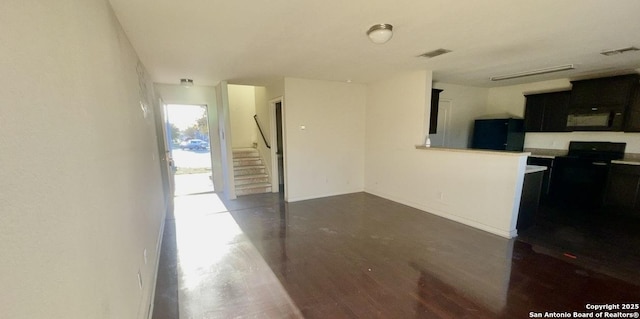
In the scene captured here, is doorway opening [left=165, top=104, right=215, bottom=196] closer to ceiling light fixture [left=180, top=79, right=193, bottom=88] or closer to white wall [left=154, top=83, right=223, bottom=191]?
white wall [left=154, top=83, right=223, bottom=191]

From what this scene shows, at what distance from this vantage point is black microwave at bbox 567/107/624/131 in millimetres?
4125

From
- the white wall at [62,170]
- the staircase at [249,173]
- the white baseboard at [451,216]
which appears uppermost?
the white wall at [62,170]

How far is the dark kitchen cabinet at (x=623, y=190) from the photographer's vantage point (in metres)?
3.87

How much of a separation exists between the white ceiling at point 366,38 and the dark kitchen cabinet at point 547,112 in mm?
747

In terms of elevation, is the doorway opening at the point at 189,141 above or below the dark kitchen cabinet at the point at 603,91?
below

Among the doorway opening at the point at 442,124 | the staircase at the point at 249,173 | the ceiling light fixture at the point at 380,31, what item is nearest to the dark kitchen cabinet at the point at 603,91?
the doorway opening at the point at 442,124

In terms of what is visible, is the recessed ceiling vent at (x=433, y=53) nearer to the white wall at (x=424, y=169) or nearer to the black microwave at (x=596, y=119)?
the white wall at (x=424, y=169)

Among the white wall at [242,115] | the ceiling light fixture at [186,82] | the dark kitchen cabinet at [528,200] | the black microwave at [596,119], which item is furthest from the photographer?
the white wall at [242,115]

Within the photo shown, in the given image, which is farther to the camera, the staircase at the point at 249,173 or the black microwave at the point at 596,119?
the staircase at the point at 249,173

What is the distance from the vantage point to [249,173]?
6.05m

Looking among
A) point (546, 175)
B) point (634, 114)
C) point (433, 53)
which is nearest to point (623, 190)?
point (546, 175)

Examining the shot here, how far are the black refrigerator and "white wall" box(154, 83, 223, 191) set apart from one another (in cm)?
613

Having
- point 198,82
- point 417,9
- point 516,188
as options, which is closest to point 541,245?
point 516,188

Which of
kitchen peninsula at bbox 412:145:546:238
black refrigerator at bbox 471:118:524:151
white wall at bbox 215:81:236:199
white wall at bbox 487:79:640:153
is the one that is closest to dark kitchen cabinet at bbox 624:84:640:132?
white wall at bbox 487:79:640:153
